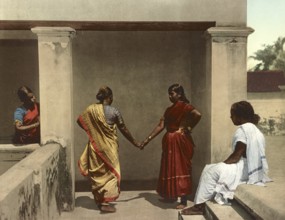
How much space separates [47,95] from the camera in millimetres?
6113

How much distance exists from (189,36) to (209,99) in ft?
6.66

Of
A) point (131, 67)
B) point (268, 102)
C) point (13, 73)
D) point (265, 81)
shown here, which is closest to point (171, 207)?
point (131, 67)

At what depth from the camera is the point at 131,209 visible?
20.9ft

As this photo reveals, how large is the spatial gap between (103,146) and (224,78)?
77.5 inches

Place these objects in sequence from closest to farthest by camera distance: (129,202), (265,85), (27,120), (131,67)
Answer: (27,120)
(129,202)
(131,67)
(265,85)

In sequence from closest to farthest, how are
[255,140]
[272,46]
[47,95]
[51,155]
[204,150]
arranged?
[255,140] < [51,155] < [47,95] < [204,150] < [272,46]

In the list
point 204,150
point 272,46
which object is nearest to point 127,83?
point 204,150

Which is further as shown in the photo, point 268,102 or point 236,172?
point 268,102

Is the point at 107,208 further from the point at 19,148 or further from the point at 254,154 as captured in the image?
the point at 254,154

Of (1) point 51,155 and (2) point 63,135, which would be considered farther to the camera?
(2) point 63,135

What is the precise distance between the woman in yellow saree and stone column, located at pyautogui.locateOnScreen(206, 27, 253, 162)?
4.45 feet

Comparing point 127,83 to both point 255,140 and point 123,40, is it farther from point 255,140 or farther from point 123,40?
point 255,140

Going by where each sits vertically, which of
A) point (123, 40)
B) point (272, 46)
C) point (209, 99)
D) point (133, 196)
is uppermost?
point (272, 46)

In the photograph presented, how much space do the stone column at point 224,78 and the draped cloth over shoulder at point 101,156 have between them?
1430 mm
